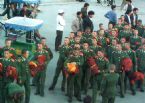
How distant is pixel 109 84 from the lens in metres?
13.3

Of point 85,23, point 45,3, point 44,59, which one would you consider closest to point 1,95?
point 44,59

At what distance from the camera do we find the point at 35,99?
Answer: 48.4ft

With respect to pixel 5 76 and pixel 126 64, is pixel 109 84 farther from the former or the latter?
pixel 5 76

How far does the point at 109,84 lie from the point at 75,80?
1682 millimetres

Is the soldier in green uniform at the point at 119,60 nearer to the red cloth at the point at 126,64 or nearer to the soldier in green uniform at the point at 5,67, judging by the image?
the red cloth at the point at 126,64

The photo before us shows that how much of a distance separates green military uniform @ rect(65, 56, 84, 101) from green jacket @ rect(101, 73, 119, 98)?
4.38 ft

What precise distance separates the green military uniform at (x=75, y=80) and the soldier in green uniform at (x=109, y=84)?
1.33 m

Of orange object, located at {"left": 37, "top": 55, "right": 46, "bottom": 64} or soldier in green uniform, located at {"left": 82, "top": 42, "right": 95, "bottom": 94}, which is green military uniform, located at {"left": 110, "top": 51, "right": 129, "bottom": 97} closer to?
soldier in green uniform, located at {"left": 82, "top": 42, "right": 95, "bottom": 94}

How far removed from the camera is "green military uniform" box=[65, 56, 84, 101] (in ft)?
47.3

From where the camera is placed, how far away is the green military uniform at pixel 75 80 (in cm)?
1442

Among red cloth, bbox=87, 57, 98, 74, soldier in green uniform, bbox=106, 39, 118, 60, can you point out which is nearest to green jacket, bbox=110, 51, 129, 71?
soldier in green uniform, bbox=106, 39, 118, 60

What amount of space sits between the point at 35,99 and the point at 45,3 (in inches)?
648

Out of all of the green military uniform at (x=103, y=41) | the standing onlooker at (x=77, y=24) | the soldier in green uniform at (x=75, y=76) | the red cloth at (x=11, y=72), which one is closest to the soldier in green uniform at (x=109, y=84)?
the soldier in green uniform at (x=75, y=76)

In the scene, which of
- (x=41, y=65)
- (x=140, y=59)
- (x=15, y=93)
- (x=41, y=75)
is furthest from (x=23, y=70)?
(x=140, y=59)
